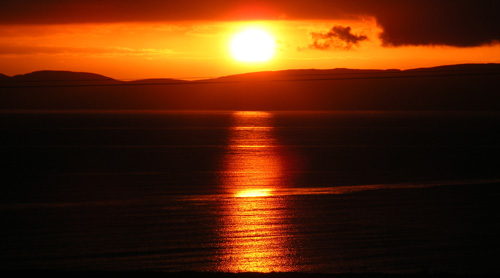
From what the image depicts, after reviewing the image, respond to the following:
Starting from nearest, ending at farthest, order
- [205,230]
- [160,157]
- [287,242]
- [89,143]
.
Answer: [287,242], [205,230], [160,157], [89,143]

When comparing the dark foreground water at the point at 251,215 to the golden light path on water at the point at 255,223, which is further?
the dark foreground water at the point at 251,215

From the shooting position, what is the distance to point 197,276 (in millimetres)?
11852

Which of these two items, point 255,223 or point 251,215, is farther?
point 251,215

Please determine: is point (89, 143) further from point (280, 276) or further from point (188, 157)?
point (280, 276)

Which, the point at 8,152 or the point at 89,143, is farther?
the point at 89,143

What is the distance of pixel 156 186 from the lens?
37.8 m

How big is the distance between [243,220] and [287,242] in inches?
179

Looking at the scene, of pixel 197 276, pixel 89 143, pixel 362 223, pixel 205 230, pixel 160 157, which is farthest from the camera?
pixel 89 143

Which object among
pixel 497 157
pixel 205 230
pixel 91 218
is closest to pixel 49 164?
pixel 91 218

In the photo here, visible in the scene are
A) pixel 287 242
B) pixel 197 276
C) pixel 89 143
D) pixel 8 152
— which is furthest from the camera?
pixel 89 143

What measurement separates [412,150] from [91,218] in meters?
50.8

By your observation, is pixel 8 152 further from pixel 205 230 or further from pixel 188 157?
pixel 205 230

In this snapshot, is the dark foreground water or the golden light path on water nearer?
the golden light path on water

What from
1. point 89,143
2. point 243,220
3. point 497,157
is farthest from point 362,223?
point 89,143
